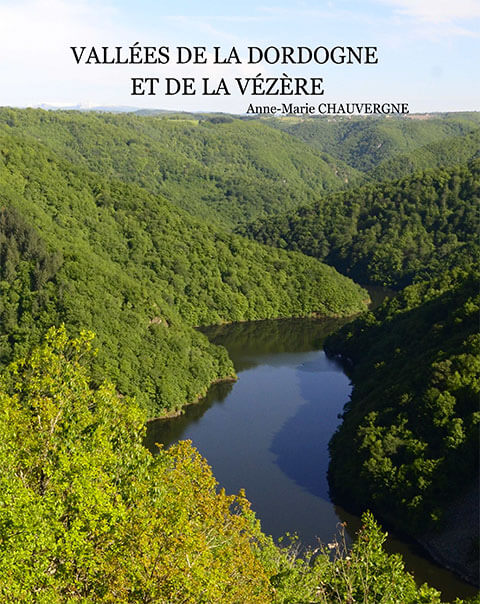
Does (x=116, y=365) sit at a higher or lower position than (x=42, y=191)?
lower

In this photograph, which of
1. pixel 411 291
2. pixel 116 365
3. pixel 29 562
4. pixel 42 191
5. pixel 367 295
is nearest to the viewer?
pixel 29 562

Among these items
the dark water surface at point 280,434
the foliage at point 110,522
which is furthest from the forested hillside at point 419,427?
the foliage at point 110,522

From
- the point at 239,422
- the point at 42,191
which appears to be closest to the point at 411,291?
the point at 239,422

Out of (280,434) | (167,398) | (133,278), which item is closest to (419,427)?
(280,434)

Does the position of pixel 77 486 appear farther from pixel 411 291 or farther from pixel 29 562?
pixel 411 291

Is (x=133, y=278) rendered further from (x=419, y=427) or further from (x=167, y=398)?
(x=419, y=427)

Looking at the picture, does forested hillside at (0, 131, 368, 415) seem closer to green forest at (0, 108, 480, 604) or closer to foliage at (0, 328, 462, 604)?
green forest at (0, 108, 480, 604)

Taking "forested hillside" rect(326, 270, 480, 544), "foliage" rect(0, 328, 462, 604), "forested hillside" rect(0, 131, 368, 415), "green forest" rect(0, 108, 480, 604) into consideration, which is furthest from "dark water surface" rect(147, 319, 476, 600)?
"foliage" rect(0, 328, 462, 604)
